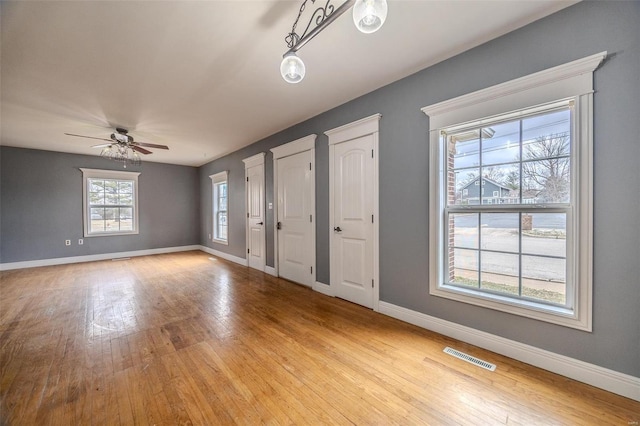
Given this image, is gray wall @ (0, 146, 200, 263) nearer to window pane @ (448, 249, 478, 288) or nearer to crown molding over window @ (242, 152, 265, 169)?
crown molding over window @ (242, 152, 265, 169)

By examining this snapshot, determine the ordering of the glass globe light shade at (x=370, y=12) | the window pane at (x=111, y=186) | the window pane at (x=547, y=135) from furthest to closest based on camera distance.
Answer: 1. the window pane at (x=111, y=186)
2. the window pane at (x=547, y=135)
3. the glass globe light shade at (x=370, y=12)

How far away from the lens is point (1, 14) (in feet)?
5.78

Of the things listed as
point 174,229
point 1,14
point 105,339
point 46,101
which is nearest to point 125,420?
point 105,339

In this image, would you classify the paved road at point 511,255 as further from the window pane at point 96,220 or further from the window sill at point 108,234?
the window pane at point 96,220

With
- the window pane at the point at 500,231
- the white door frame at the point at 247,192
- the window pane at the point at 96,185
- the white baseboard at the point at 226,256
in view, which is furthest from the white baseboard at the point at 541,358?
the window pane at the point at 96,185

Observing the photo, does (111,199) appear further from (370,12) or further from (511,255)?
(511,255)

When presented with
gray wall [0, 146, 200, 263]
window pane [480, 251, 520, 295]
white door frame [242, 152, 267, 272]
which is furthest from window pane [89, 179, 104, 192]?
window pane [480, 251, 520, 295]

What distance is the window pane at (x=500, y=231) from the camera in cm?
208

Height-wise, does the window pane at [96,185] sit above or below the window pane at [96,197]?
above

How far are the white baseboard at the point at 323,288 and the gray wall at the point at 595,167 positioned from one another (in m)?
0.88

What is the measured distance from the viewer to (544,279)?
1969mm

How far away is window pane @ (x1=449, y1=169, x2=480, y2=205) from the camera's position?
7.54 ft

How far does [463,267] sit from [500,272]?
29 centimetres

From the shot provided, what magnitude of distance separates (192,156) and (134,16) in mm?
4918
